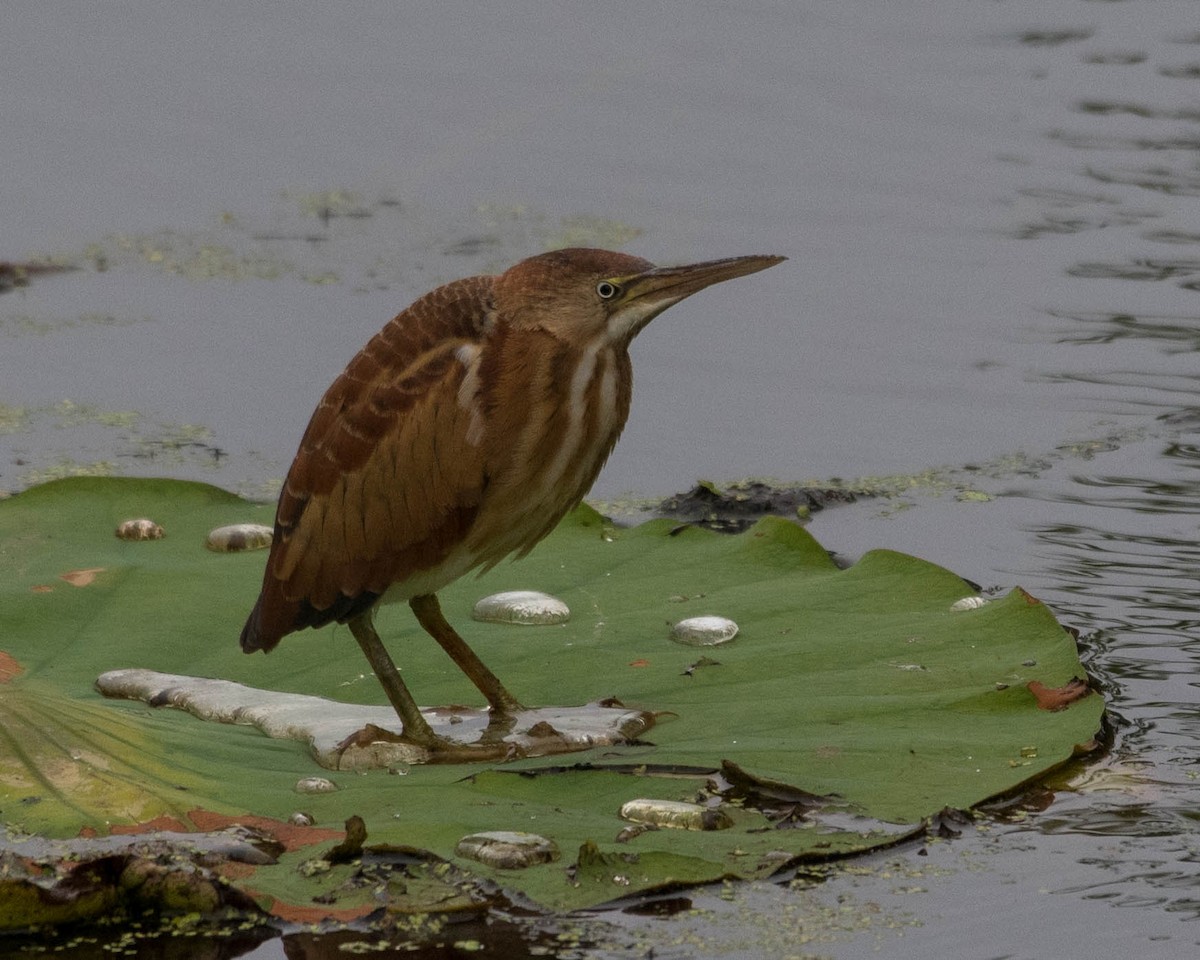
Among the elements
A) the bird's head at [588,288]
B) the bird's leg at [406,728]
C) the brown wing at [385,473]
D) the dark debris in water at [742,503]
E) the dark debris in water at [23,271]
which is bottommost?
the dark debris in water at [742,503]

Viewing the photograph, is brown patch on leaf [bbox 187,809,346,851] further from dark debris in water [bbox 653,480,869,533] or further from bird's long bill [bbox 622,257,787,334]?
dark debris in water [bbox 653,480,869,533]

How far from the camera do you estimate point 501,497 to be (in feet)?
13.2

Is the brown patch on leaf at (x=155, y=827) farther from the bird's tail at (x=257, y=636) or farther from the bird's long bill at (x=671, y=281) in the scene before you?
the bird's long bill at (x=671, y=281)

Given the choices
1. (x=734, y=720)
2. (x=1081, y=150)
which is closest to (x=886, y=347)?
(x=1081, y=150)

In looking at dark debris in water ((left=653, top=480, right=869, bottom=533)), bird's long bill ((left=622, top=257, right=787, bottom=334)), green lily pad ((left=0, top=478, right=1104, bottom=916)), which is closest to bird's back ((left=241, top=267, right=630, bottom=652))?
bird's long bill ((left=622, top=257, right=787, bottom=334))

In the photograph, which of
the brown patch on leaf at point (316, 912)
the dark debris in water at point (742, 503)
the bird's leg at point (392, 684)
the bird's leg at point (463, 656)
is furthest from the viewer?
the dark debris in water at point (742, 503)

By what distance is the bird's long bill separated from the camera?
396 cm

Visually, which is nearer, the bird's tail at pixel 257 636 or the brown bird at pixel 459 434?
→ the brown bird at pixel 459 434

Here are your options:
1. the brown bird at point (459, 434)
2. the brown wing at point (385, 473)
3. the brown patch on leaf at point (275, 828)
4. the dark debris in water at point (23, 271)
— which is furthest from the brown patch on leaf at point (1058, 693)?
the dark debris in water at point (23, 271)

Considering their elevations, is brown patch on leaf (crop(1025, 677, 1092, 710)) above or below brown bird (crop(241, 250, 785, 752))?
below

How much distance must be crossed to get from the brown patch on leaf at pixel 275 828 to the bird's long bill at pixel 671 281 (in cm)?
122

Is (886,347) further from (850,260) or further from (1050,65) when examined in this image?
(1050,65)

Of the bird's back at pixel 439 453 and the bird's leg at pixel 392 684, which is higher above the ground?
the bird's back at pixel 439 453

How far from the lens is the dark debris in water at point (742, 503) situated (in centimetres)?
584
